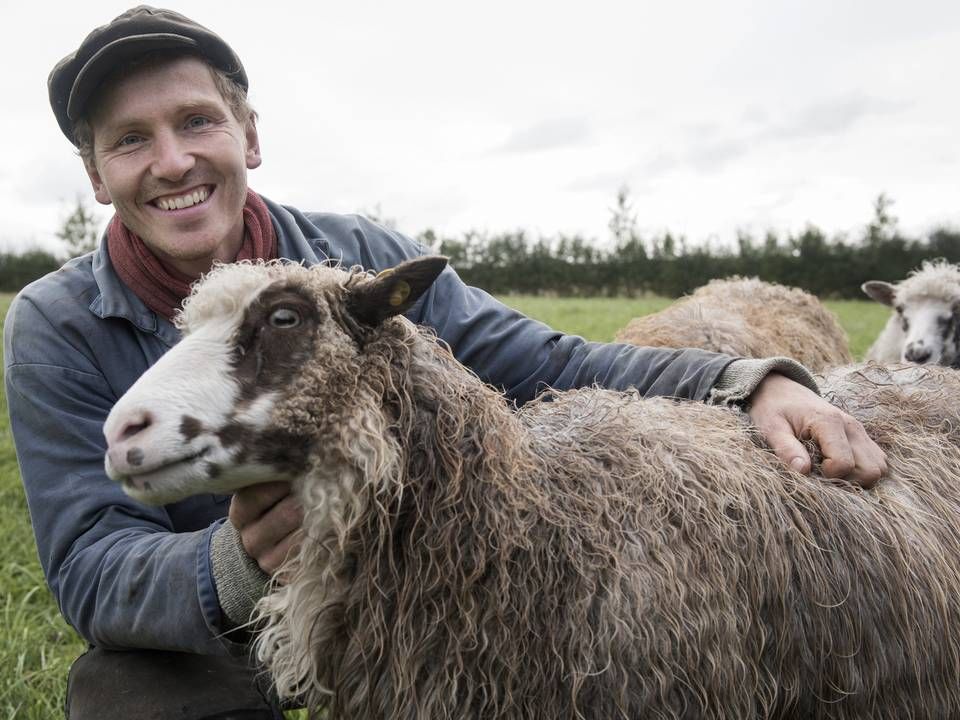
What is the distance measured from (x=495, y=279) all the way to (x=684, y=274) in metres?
8.05

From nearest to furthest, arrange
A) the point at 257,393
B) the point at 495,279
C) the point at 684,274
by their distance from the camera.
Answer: the point at 257,393
the point at 684,274
the point at 495,279

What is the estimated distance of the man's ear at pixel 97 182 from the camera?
3341mm

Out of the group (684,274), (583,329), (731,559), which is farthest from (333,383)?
(684,274)

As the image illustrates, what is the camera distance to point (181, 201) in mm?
3166

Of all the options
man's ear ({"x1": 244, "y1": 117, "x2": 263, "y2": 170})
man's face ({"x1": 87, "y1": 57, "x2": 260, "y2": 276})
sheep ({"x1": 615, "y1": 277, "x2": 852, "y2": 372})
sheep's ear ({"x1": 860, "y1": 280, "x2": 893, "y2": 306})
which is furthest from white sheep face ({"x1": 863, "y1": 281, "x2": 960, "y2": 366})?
man's face ({"x1": 87, "y1": 57, "x2": 260, "y2": 276})

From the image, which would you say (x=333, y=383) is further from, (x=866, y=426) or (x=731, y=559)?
(x=866, y=426)

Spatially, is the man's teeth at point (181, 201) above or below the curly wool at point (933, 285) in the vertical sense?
above

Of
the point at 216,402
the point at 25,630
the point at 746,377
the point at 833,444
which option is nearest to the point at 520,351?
the point at 746,377

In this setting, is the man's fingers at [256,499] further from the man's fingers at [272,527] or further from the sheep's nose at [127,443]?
the sheep's nose at [127,443]

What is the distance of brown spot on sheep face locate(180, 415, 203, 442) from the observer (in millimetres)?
1977

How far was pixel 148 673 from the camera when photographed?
2857mm

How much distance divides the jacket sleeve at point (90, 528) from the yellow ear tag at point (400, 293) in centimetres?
95

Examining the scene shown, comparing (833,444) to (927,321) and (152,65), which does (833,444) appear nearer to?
(152,65)

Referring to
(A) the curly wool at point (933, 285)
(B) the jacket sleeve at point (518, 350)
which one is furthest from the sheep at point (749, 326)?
(B) the jacket sleeve at point (518, 350)
